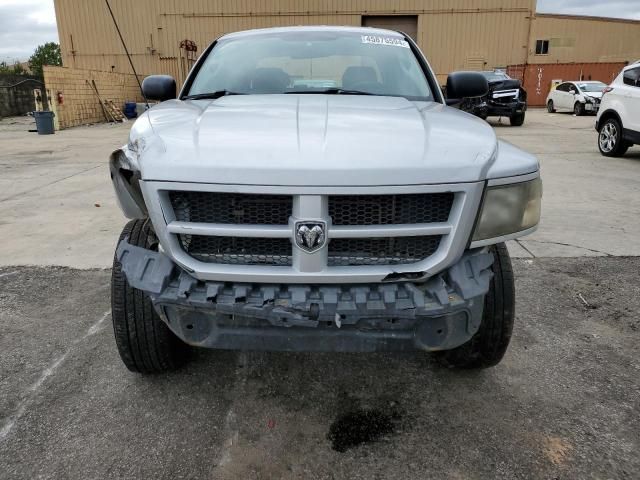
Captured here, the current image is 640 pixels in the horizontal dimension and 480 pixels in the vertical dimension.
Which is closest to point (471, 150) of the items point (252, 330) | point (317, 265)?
point (317, 265)

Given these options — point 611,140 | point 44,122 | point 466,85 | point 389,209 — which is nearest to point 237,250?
point 389,209

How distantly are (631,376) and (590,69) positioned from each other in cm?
3271

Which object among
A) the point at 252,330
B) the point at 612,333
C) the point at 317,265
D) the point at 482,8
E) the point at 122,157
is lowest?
the point at 612,333

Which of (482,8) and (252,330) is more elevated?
(482,8)

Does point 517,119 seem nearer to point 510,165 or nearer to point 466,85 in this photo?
point 466,85

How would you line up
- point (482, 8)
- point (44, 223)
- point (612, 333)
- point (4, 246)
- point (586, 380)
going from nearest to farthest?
point (586, 380) → point (612, 333) → point (4, 246) → point (44, 223) → point (482, 8)

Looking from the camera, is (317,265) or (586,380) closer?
(317,265)

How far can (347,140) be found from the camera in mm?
1835

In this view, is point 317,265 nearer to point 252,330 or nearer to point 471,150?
point 252,330

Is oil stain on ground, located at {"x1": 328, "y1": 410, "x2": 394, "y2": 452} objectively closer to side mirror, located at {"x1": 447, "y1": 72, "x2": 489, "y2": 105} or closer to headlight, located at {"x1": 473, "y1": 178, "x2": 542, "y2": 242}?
headlight, located at {"x1": 473, "y1": 178, "x2": 542, "y2": 242}

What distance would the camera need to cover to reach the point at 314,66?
3.12 metres

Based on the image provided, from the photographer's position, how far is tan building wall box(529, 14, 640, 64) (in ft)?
102

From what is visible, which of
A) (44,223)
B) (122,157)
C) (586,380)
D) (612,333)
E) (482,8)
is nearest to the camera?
(122,157)

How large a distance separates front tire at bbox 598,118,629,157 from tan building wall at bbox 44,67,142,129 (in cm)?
1610
